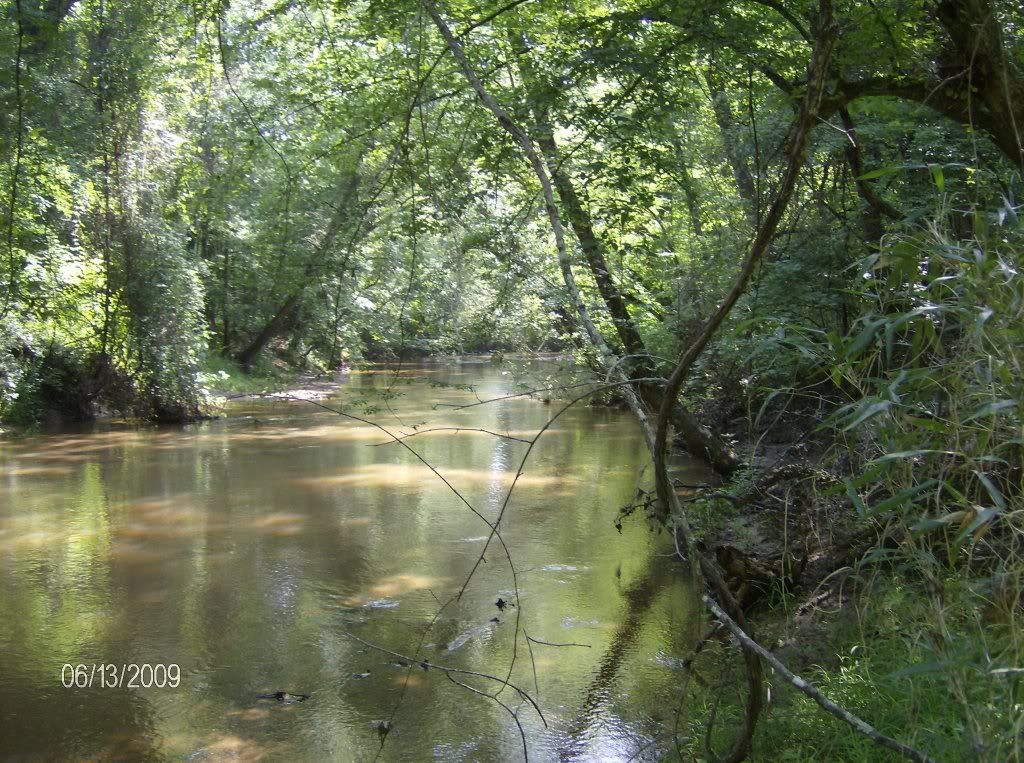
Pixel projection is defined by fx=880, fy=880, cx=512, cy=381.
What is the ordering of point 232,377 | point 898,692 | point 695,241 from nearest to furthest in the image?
point 898,692
point 695,241
point 232,377

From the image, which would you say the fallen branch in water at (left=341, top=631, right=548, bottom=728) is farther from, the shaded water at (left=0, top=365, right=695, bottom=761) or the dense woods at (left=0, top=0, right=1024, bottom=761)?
the dense woods at (left=0, top=0, right=1024, bottom=761)

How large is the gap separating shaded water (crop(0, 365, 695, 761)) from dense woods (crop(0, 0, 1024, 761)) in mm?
906

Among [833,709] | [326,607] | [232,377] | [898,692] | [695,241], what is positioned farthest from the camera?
[232,377]

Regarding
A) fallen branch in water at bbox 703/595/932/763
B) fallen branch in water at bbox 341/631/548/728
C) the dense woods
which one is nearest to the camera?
fallen branch in water at bbox 703/595/932/763

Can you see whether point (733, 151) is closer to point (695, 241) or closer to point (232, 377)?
point (695, 241)

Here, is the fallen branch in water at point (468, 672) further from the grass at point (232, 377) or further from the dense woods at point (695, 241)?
the grass at point (232, 377)

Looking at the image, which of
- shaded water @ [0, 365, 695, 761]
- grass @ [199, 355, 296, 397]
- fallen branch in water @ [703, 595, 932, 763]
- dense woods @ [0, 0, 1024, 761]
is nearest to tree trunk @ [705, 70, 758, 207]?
dense woods @ [0, 0, 1024, 761]

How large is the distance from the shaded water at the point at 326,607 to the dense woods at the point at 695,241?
906mm

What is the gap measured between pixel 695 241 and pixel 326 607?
22.2ft

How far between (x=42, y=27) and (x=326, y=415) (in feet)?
45.5

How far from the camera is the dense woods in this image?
7.48 feet

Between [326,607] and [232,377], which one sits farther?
[232,377]

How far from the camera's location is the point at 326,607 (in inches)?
258

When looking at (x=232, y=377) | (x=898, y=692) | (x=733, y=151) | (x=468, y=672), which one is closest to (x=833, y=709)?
(x=468, y=672)
